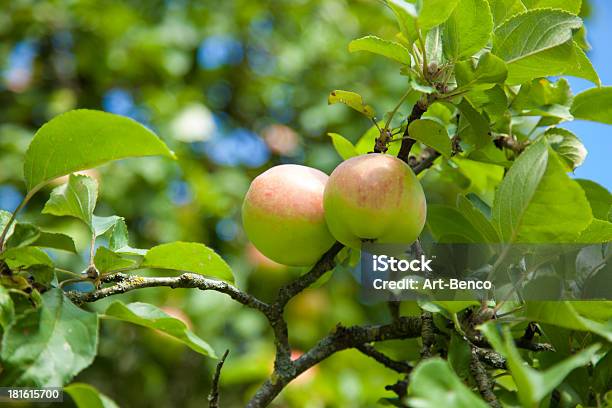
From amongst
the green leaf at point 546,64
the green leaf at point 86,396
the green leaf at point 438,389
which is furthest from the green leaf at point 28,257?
the green leaf at point 546,64

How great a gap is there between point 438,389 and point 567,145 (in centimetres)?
46

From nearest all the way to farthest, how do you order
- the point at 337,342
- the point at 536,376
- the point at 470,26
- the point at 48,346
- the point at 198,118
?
1. the point at 536,376
2. the point at 48,346
3. the point at 470,26
4. the point at 337,342
5. the point at 198,118

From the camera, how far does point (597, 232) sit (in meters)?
0.59

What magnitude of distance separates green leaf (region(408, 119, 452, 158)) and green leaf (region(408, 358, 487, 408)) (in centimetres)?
27

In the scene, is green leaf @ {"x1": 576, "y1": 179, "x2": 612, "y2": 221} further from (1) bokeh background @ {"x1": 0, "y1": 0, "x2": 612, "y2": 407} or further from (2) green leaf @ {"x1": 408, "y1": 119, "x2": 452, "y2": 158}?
Result: (1) bokeh background @ {"x1": 0, "y1": 0, "x2": 612, "y2": 407}

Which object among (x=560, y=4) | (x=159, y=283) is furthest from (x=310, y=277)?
(x=560, y=4)

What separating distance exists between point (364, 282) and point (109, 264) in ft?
0.89

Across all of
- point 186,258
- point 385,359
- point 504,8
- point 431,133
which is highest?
point 504,8

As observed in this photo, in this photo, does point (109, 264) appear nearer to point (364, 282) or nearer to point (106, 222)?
point (106, 222)

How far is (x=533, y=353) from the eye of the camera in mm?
654

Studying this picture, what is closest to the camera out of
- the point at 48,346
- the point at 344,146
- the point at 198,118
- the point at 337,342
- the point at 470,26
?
the point at 48,346

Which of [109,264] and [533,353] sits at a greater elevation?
[109,264]

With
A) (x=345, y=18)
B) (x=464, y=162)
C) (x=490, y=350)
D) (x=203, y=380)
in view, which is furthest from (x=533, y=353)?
(x=345, y=18)

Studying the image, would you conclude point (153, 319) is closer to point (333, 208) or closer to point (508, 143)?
point (333, 208)
